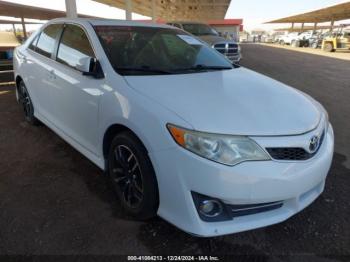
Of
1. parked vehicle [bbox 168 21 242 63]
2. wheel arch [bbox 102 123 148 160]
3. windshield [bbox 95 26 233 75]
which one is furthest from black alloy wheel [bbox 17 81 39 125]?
parked vehicle [bbox 168 21 242 63]

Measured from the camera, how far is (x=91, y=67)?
265 centimetres

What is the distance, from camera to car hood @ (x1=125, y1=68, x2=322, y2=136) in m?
2.00

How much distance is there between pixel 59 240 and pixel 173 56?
2.05m

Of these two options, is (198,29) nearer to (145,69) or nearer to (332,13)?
(145,69)

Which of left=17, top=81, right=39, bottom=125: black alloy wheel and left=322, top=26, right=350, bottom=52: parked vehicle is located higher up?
left=322, top=26, right=350, bottom=52: parked vehicle

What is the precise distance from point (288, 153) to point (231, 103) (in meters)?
0.55

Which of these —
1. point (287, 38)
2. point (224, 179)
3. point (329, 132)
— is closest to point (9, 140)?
point (224, 179)

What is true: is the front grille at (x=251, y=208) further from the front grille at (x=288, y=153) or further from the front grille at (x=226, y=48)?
the front grille at (x=226, y=48)

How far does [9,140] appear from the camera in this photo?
13.4 ft

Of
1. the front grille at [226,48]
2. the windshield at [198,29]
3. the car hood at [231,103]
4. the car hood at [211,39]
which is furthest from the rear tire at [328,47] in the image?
the car hood at [231,103]

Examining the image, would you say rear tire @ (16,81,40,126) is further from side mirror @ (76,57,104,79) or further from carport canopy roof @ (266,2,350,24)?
carport canopy roof @ (266,2,350,24)

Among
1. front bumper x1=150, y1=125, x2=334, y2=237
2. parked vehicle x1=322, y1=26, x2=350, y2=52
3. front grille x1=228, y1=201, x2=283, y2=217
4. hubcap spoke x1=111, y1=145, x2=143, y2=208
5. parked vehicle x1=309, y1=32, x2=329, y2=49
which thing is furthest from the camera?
parked vehicle x1=309, y1=32, x2=329, y2=49

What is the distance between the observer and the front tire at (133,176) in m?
2.15

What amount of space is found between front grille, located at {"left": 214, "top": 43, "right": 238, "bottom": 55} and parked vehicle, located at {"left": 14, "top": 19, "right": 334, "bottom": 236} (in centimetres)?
837
